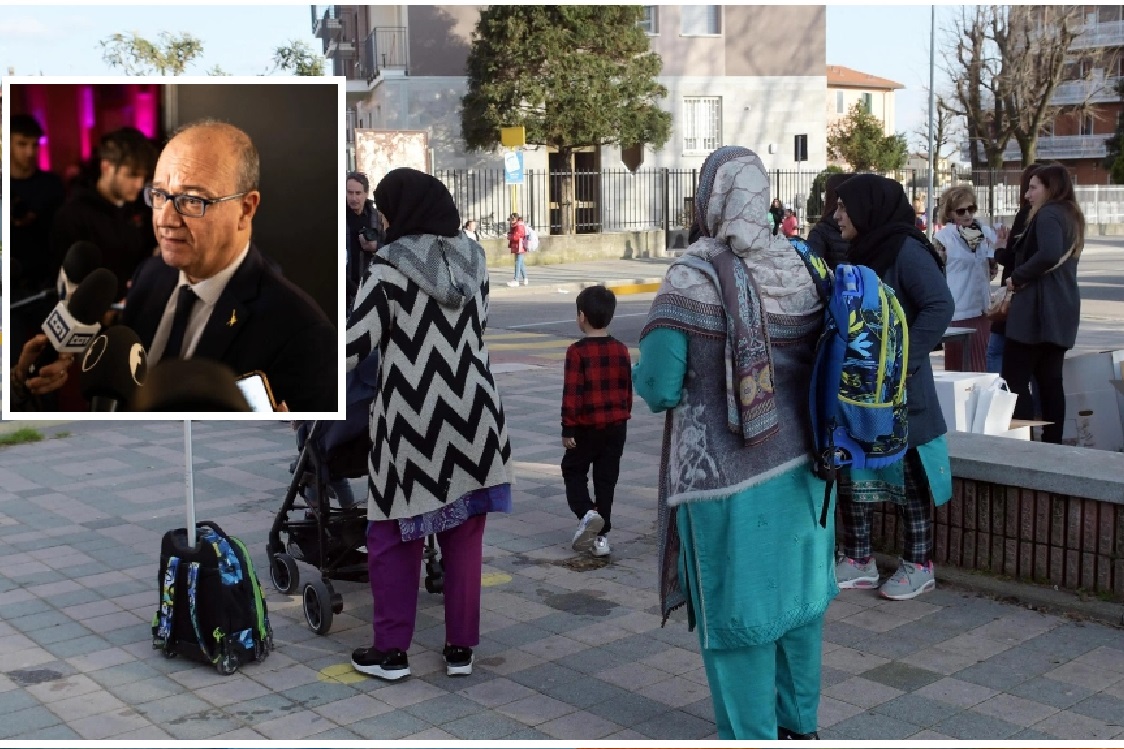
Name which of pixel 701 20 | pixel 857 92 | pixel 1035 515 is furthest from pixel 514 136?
pixel 857 92

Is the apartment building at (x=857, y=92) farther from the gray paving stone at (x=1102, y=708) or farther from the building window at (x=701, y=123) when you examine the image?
the gray paving stone at (x=1102, y=708)

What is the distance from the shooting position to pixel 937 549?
5.94 metres

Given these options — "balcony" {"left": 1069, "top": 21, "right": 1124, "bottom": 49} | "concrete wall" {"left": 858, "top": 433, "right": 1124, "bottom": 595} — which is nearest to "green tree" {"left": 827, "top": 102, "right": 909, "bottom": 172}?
"balcony" {"left": 1069, "top": 21, "right": 1124, "bottom": 49}

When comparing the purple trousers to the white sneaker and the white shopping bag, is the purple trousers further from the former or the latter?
the white shopping bag

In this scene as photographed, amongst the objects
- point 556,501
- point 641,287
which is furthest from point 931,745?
point 641,287

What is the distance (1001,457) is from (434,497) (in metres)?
2.62

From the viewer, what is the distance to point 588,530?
6387mm

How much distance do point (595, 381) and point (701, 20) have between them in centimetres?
3624

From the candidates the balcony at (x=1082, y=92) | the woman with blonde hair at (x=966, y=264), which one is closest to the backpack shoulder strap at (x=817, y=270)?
the woman with blonde hair at (x=966, y=264)

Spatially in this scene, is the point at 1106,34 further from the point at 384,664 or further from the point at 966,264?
the point at 384,664

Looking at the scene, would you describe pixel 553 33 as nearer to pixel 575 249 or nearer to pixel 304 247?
pixel 575 249

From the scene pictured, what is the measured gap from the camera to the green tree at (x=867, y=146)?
56081mm

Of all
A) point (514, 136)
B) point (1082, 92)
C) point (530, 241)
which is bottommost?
point (530, 241)

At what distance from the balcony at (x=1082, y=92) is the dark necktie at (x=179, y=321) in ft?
224
